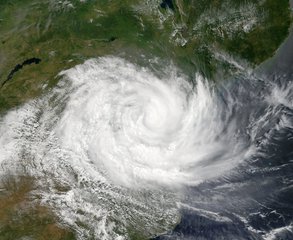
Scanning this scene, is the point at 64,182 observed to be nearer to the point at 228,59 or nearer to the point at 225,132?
the point at 225,132

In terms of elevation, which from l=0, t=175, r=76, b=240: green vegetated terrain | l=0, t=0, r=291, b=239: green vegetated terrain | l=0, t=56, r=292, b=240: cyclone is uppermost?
l=0, t=0, r=291, b=239: green vegetated terrain

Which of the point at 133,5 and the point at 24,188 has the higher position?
the point at 133,5

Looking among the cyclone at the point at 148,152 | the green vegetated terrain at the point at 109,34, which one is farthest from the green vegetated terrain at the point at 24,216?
the green vegetated terrain at the point at 109,34

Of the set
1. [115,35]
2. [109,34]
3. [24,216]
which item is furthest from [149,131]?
[24,216]

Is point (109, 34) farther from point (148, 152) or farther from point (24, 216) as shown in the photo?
point (24, 216)

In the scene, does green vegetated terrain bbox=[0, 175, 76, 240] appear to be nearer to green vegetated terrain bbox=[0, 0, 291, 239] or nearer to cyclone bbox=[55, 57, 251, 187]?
cyclone bbox=[55, 57, 251, 187]

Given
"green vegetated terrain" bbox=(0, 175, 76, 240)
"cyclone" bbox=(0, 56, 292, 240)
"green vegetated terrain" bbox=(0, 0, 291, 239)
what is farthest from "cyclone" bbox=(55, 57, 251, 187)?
"green vegetated terrain" bbox=(0, 175, 76, 240)

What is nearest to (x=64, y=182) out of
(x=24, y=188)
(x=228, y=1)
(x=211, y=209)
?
(x=24, y=188)

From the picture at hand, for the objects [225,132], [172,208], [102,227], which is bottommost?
[102,227]
